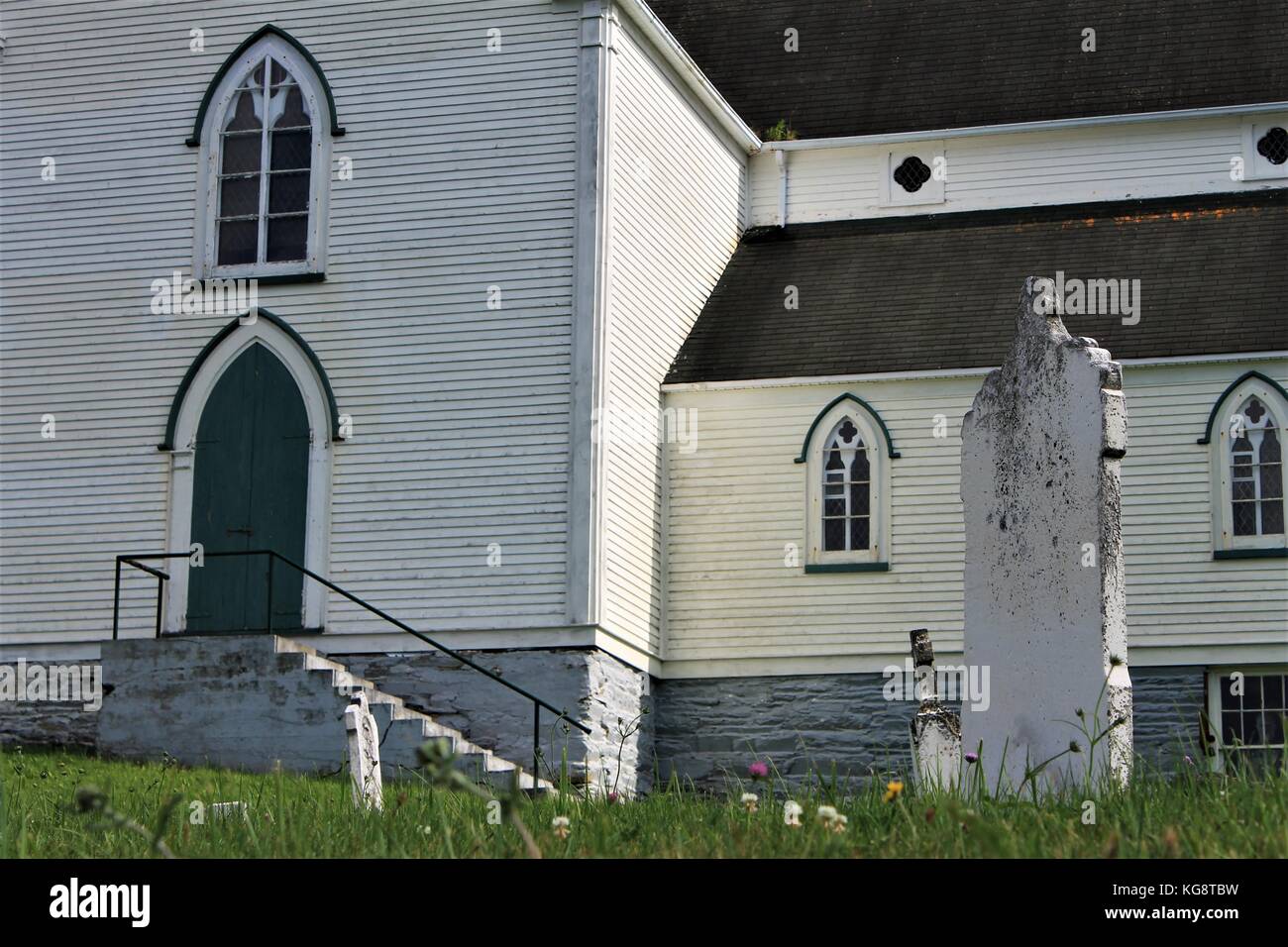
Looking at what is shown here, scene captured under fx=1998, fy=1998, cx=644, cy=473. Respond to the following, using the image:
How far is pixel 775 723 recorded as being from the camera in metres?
21.0

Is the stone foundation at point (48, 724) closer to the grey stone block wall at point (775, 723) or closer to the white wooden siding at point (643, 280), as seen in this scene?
the white wooden siding at point (643, 280)

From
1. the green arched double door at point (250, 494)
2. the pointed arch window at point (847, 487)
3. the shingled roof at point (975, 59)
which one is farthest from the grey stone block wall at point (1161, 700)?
the green arched double door at point (250, 494)

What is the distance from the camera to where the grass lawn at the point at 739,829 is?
619 centimetres

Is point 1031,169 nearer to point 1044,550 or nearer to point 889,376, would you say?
point 889,376

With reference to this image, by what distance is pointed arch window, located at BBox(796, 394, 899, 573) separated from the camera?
2111cm

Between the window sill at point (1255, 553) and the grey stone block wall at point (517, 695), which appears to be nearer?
the grey stone block wall at point (517, 695)

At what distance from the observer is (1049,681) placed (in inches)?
376

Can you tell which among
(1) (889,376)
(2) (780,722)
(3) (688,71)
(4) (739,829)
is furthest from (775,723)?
(4) (739,829)

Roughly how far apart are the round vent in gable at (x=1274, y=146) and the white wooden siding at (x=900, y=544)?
5.30m

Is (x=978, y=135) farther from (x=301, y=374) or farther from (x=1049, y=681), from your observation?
(x=1049, y=681)

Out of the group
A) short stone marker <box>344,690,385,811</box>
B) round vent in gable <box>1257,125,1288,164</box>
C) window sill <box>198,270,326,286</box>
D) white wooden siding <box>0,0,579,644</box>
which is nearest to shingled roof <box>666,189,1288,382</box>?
round vent in gable <box>1257,125,1288,164</box>
